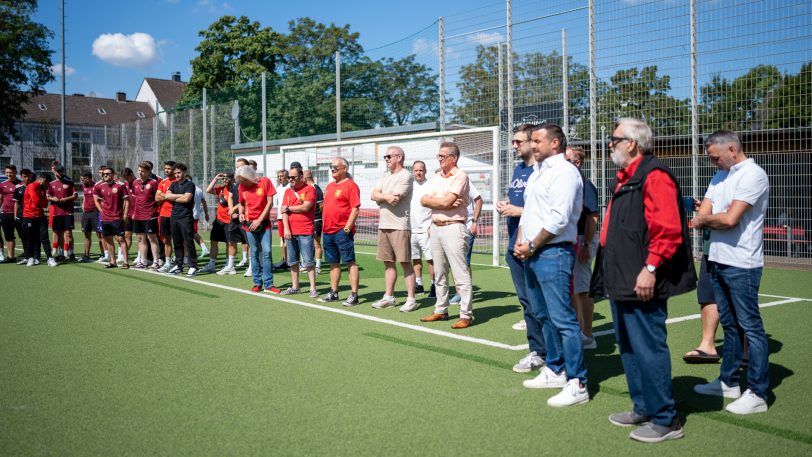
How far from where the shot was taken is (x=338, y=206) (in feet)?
28.2

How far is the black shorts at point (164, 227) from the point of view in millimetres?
12359

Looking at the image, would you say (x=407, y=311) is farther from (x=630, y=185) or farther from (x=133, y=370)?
(x=630, y=185)

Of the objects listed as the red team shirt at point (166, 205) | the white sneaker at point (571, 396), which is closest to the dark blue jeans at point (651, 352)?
the white sneaker at point (571, 396)

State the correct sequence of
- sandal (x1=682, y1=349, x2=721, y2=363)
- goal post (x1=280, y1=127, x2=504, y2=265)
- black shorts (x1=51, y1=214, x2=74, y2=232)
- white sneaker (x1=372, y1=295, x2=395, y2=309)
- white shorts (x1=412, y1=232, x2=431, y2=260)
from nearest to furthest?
sandal (x1=682, y1=349, x2=721, y2=363)
white sneaker (x1=372, y1=295, x2=395, y2=309)
white shorts (x1=412, y1=232, x2=431, y2=260)
goal post (x1=280, y1=127, x2=504, y2=265)
black shorts (x1=51, y1=214, x2=74, y2=232)

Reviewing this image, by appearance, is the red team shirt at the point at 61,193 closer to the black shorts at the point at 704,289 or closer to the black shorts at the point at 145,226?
the black shorts at the point at 145,226

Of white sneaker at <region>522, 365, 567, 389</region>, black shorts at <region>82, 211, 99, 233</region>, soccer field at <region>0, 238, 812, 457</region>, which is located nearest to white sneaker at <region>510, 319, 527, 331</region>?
soccer field at <region>0, 238, 812, 457</region>

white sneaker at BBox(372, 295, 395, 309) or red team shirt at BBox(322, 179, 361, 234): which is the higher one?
red team shirt at BBox(322, 179, 361, 234)

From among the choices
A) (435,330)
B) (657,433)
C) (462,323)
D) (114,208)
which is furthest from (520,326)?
(114,208)

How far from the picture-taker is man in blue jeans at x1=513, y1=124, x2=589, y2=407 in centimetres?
453

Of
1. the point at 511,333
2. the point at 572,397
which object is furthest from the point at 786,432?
the point at 511,333

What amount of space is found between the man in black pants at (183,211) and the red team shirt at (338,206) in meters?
4.18

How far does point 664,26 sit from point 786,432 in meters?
10.2

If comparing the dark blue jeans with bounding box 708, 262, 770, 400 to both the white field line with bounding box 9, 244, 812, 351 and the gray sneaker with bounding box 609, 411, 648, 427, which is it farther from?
the white field line with bounding box 9, 244, 812, 351

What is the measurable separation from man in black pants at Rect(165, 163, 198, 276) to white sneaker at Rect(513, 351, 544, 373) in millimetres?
8041
